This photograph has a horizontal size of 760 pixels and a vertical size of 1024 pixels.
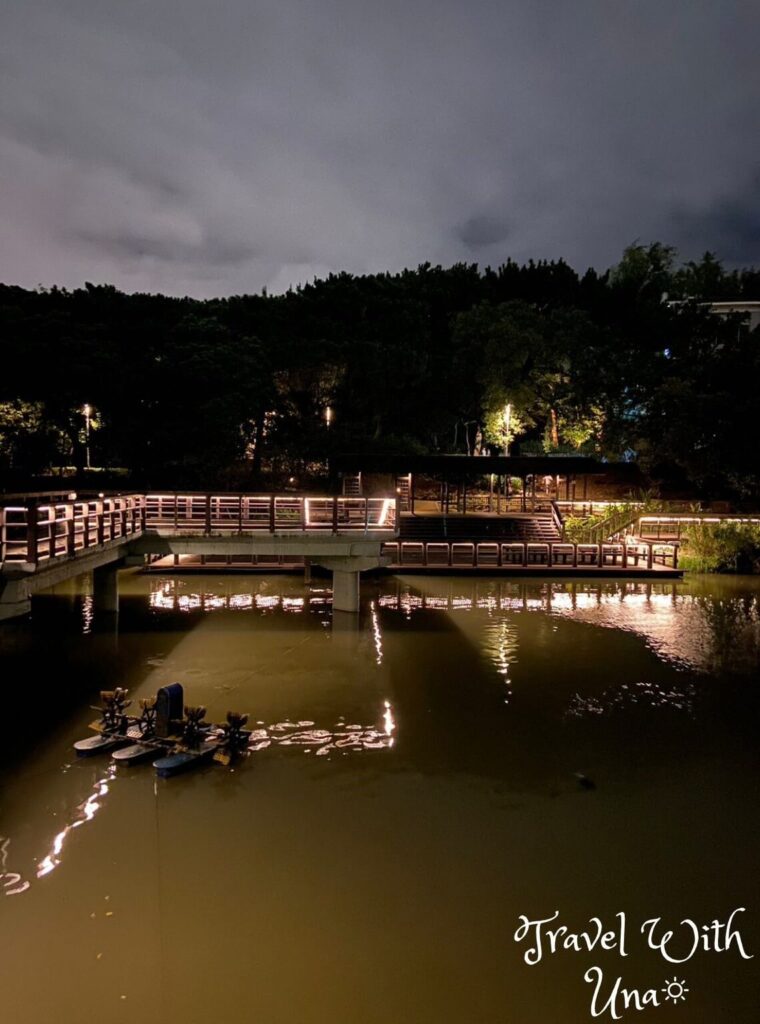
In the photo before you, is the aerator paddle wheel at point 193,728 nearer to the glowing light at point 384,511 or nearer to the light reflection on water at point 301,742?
the light reflection on water at point 301,742

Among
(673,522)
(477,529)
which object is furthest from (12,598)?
(673,522)

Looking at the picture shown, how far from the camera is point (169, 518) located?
24875 millimetres

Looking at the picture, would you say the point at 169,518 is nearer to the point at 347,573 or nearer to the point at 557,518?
the point at 347,573

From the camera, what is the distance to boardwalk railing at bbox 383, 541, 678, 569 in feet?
99.7

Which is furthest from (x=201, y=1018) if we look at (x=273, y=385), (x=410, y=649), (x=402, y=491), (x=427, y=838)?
(x=273, y=385)

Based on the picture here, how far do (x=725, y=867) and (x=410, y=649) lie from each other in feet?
36.4

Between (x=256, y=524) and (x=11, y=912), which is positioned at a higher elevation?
(x=256, y=524)

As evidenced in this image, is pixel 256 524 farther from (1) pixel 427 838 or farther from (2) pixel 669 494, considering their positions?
(2) pixel 669 494

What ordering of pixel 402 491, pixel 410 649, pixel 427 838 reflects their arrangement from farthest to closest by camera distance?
1. pixel 402 491
2. pixel 410 649
3. pixel 427 838

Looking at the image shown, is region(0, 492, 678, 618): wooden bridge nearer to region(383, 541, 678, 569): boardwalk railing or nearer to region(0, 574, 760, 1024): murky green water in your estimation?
region(383, 541, 678, 569): boardwalk railing

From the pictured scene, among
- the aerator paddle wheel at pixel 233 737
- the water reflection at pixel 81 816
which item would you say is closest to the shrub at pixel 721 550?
the aerator paddle wheel at pixel 233 737

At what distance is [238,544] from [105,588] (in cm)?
481

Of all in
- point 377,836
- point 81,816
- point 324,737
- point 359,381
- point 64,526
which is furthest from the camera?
point 359,381

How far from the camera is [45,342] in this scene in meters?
37.3
